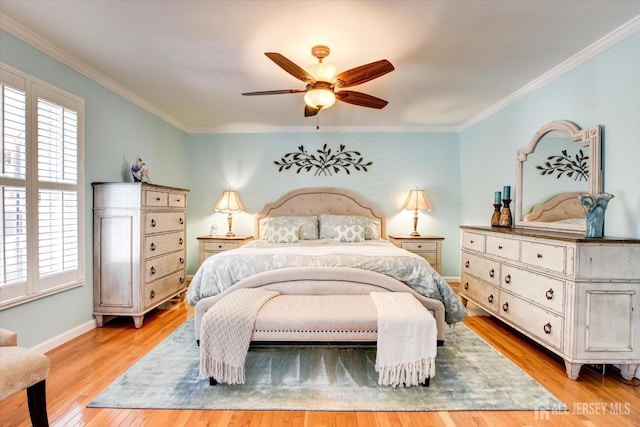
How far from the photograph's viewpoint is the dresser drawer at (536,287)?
235cm

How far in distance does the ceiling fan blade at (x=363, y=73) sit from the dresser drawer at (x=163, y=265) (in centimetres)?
255

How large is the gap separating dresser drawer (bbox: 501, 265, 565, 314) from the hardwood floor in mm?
470

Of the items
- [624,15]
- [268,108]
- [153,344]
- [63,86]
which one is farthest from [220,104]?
[624,15]

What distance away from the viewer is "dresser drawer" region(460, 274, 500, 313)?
125 inches

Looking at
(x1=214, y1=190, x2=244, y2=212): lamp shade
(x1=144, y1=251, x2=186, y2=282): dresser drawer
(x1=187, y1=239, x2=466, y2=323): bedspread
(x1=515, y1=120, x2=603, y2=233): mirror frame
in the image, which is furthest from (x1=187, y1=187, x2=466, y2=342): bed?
(x1=214, y1=190, x2=244, y2=212): lamp shade

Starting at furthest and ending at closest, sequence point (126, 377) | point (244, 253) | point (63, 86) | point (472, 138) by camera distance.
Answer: point (472, 138)
point (244, 253)
point (63, 86)
point (126, 377)

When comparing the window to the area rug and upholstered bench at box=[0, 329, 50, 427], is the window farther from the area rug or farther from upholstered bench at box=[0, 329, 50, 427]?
the area rug

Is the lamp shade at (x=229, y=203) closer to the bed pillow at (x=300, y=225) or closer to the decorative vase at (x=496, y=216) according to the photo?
the bed pillow at (x=300, y=225)

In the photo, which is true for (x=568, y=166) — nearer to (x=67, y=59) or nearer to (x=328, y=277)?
(x=328, y=277)

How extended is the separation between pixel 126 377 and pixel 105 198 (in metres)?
1.74

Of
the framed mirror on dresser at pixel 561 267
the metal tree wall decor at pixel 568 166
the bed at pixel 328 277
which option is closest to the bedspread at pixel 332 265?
the bed at pixel 328 277

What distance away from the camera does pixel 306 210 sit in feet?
16.4

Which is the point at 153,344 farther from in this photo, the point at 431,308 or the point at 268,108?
the point at 268,108

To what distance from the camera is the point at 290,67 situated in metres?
2.32
